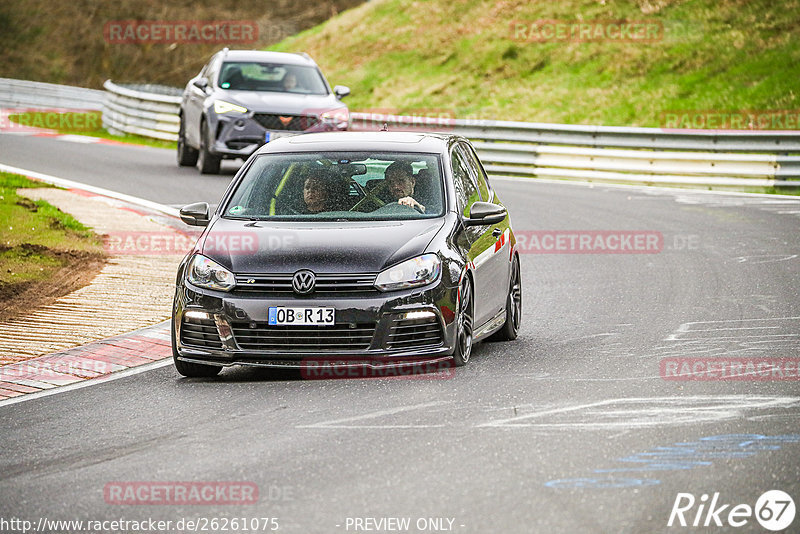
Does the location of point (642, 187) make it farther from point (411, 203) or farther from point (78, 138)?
point (411, 203)

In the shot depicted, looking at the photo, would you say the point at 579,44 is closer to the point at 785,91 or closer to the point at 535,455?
the point at 785,91

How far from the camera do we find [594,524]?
5.65 m

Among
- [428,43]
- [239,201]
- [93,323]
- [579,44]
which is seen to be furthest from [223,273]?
[428,43]

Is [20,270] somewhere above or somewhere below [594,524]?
below

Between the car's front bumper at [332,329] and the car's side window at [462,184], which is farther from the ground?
the car's side window at [462,184]

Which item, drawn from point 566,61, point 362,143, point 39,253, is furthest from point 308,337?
point 566,61

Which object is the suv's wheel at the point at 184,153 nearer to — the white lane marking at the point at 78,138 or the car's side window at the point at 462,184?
the white lane marking at the point at 78,138

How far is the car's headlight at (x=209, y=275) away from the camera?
8.83 metres

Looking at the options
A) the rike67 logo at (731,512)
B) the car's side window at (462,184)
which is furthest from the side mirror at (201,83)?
the rike67 logo at (731,512)

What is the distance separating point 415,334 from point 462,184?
1865 mm

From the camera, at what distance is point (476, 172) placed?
11.2m

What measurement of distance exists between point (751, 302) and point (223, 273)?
5.31m

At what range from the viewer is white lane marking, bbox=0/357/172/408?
8.70 meters

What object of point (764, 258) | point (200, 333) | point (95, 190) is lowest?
point (95, 190)
